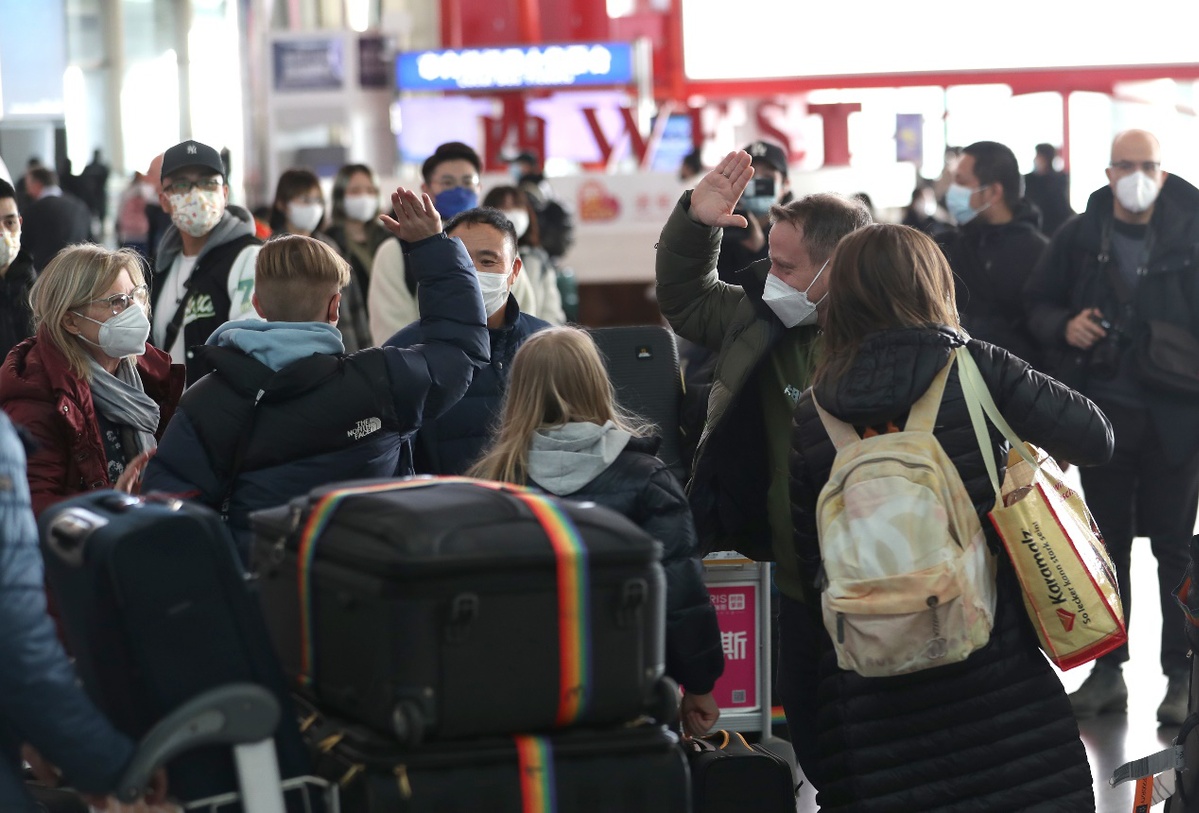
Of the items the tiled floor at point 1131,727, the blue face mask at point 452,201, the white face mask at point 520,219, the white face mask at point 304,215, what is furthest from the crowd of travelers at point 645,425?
the white face mask at point 520,219

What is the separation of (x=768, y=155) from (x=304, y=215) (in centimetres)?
219

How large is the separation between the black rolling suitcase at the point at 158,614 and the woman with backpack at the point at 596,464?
788mm

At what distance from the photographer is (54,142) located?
11000mm

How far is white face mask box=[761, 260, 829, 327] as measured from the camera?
343 centimetres

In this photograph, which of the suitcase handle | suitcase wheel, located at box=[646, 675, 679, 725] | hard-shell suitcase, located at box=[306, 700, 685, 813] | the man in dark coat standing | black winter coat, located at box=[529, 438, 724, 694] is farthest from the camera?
the man in dark coat standing

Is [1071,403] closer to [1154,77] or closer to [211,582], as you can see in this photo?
[211,582]

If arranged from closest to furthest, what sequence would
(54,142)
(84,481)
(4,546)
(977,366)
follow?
(4,546)
(977,366)
(84,481)
(54,142)

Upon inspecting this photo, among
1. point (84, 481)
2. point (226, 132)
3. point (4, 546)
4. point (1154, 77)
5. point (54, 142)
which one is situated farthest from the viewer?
point (226, 132)

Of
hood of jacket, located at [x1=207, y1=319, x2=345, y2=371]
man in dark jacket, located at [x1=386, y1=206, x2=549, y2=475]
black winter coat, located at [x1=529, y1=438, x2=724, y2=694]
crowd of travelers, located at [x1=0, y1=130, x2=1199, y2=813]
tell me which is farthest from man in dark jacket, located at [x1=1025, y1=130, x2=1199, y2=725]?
hood of jacket, located at [x1=207, y1=319, x2=345, y2=371]

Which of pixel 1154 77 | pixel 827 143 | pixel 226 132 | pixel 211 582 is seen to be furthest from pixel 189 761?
pixel 226 132

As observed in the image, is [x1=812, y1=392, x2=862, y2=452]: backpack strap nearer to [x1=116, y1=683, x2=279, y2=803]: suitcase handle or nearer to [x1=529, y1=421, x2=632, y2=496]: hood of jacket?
[x1=529, y1=421, x2=632, y2=496]: hood of jacket

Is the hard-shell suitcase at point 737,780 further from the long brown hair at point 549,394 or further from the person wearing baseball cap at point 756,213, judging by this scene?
the person wearing baseball cap at point 756,213

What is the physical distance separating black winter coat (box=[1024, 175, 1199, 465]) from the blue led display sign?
14.6 meters

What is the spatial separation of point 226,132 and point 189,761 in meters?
21.9
